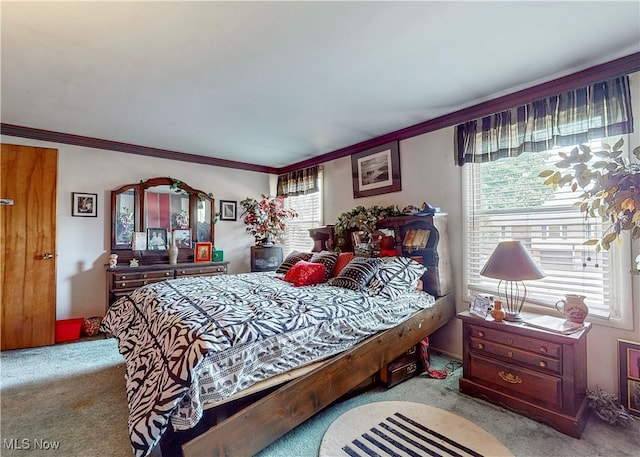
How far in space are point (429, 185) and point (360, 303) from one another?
5.63ft

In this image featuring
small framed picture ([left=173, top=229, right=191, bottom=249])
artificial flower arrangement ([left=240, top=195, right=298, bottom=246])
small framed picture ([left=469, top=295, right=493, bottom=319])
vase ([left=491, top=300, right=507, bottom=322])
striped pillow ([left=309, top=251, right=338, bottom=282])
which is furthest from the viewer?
artificial flower arrangement ([left=240, top=195, right=298, bottom=246])

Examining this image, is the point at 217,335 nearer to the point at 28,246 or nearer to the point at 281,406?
the point at 281,406

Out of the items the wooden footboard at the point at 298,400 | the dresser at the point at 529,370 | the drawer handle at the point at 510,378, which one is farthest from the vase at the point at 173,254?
the drawer handle at the point at 510,378

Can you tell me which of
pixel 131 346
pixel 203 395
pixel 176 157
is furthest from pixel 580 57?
pixel 176 157

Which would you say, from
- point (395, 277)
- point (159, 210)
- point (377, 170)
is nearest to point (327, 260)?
point (395, 277)

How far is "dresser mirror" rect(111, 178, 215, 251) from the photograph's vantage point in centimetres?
400

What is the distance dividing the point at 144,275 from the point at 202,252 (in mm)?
857

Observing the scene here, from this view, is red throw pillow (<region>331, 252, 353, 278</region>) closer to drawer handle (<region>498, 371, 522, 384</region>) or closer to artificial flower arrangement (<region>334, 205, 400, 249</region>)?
artificial flower arrangement (<region>334, 205, 400, 249</region>)

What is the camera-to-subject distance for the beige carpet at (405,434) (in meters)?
1.70

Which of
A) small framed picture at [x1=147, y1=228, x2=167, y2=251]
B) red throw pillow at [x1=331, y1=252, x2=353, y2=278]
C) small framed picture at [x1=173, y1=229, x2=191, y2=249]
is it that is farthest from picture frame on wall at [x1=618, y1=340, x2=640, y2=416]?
small framed picture at [x1=147, y1=228, x2=167, y2=251]

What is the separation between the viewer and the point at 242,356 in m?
1.53

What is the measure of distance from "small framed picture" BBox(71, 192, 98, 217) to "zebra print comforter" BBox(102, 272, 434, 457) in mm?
1858

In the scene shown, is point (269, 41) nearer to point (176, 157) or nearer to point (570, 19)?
point (570, 19)

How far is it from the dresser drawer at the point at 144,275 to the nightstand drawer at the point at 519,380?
3.60 meters
